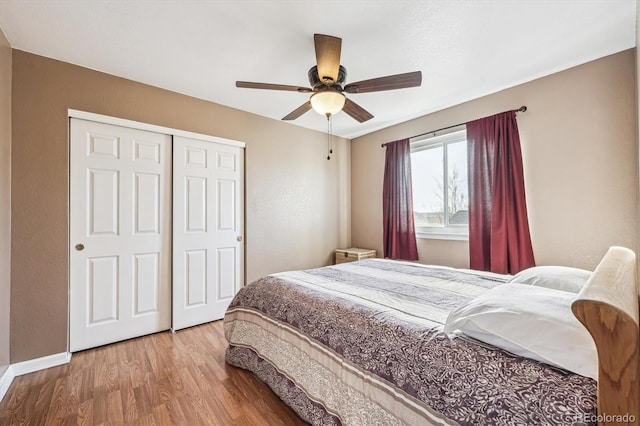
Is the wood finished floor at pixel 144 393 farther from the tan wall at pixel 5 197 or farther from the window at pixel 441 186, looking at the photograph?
the window at pixel 441 186

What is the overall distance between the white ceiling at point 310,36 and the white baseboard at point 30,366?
245 cm

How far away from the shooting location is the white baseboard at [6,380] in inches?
71.4

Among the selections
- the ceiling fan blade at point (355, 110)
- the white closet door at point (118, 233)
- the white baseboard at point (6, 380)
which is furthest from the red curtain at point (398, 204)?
the white baseboard at point (6, 380)

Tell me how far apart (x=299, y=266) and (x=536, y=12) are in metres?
3.45

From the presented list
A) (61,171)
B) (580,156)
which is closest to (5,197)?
(61,171)

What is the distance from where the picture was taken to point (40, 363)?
7.06 ft

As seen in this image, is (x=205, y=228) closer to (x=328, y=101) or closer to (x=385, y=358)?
(x=328, y=101)

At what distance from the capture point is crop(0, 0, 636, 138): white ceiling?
1750 millimetres

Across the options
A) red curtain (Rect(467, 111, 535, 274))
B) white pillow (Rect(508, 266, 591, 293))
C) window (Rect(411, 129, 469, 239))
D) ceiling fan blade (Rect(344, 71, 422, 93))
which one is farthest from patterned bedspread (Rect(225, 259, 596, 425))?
ceiling fan blade (Rect(344, 71, 422, 93))

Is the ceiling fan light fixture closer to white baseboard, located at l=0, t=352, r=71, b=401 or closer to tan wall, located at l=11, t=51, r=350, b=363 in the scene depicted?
tan wall, located at l=11, t=51, r=350, b=363

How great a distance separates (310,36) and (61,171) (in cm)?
233

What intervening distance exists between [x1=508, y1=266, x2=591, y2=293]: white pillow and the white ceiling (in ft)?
5.48

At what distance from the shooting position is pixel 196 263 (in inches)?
119

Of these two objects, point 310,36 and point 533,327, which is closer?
point 533,327
